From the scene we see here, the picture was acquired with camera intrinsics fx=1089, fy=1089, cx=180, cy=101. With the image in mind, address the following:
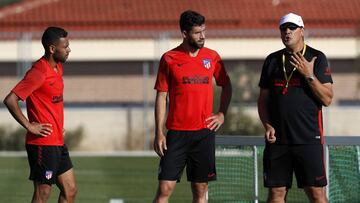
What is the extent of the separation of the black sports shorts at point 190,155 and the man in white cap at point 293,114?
612 millimetres

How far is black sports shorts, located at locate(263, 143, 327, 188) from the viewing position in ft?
33.3

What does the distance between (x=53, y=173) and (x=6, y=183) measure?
7322 mm

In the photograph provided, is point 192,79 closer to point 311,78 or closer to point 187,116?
point 187,116

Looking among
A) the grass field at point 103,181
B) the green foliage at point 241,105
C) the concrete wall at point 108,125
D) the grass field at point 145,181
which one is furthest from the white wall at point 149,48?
the grass field at point 145,181

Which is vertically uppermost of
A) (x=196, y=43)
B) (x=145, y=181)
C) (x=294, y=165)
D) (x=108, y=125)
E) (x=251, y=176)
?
(x=196, y=43)

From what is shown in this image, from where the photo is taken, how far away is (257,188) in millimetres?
12375

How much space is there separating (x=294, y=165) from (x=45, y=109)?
248cm

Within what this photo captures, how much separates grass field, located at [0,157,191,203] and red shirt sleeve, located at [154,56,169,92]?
459cm

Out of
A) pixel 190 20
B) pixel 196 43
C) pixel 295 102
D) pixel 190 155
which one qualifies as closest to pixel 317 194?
pixel 295 102

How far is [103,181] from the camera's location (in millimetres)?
18328

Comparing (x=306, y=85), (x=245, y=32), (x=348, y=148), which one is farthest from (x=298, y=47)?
(x=245, y=32)

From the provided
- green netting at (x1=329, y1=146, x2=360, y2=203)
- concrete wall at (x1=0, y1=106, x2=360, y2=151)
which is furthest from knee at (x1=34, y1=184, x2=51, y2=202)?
concrete wall at (x1=0, y1=106, x2=360, y2=151)

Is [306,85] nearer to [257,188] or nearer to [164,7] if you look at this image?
[257,188]

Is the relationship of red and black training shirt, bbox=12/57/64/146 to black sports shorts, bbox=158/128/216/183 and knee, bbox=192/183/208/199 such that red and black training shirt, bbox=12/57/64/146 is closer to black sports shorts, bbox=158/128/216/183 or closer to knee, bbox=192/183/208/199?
black sports shorts, bbox=158/128/216/183
